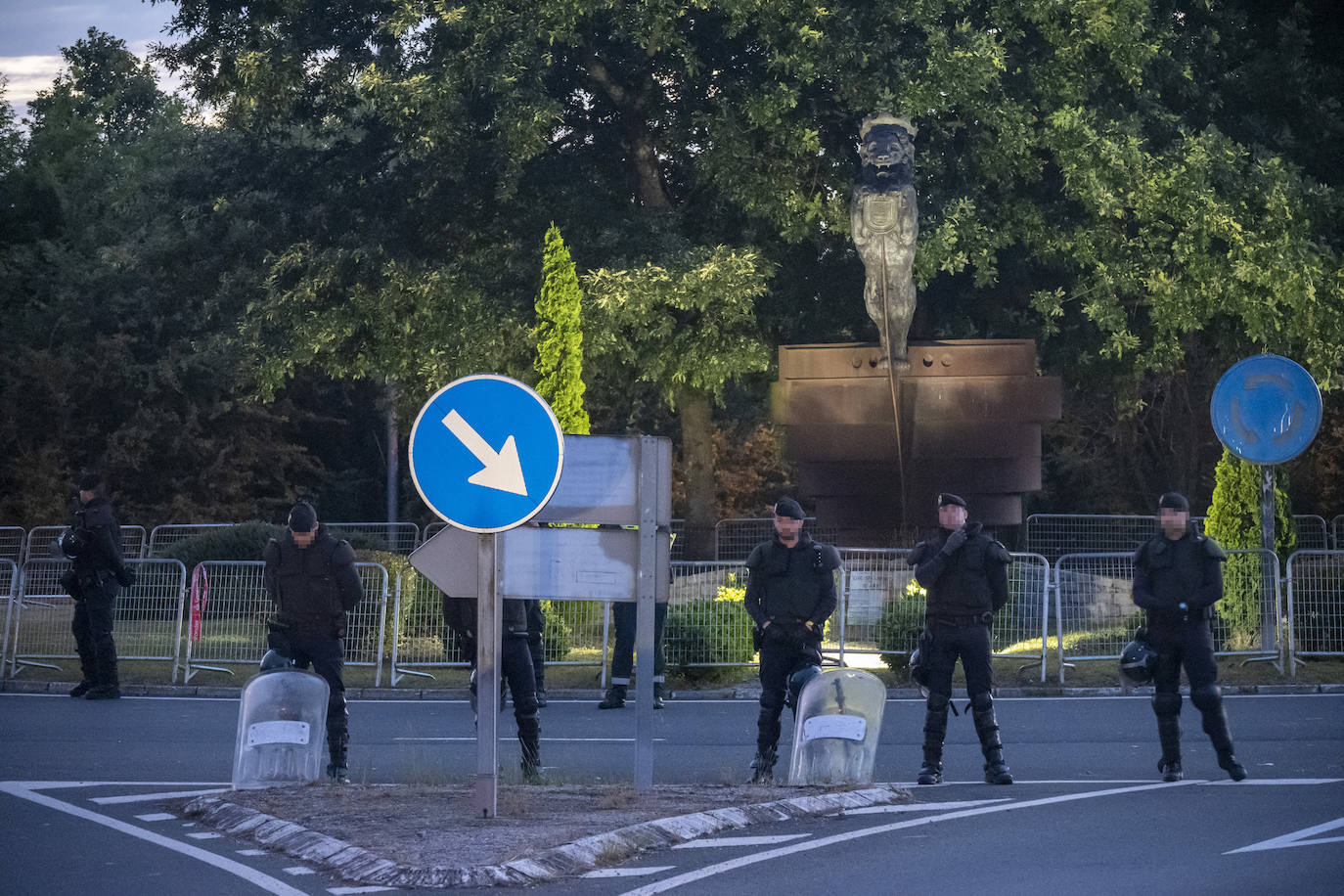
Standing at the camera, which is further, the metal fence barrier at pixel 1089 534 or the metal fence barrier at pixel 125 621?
the metal fence barrier at pixel 1089 534

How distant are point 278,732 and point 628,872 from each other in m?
3.12

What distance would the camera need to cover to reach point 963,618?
37.3 ft

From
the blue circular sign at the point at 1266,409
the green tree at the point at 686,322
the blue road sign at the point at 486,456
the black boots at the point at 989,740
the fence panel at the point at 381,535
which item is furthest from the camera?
the fence panel at the point at 381,535

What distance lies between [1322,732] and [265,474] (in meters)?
33.3

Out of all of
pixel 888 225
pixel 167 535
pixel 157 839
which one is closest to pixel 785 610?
pixel 157 839

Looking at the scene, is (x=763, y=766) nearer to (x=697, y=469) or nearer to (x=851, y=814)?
(x=851, y=814)

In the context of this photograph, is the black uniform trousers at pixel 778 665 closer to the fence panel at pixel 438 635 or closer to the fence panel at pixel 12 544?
the fence panel at pixel 438 635

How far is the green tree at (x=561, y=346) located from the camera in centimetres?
2302

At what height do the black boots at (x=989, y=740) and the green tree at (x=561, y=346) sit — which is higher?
the green tree at (x=561, y=346)

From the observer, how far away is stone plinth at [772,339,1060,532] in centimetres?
2409

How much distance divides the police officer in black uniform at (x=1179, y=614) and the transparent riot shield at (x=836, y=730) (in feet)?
6.54

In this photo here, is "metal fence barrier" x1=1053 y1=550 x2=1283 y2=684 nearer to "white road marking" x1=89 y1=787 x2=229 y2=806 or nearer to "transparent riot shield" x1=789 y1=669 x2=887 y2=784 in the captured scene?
"transparent riot shield" x1=789 y1=669 x2=887 y2=784

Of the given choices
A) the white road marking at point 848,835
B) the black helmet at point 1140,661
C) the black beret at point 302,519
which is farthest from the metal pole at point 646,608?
the black helmet at point 1140,661

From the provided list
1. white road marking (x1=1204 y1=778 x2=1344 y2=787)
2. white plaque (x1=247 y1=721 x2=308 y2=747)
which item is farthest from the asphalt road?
white plaque (x1=247 y1=721 x2=308 y2=747)
